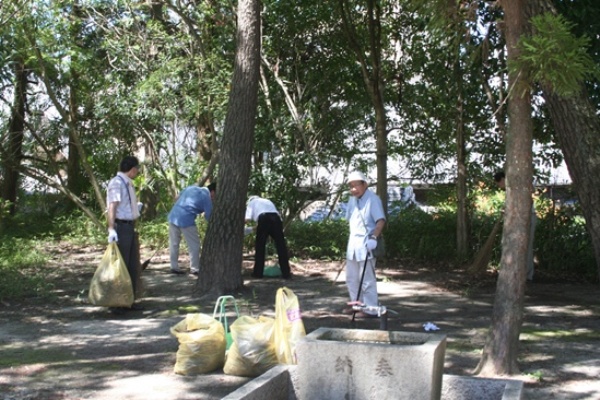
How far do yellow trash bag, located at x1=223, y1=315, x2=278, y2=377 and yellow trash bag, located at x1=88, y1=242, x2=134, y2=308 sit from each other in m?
2.70

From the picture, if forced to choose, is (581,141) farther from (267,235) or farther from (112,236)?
(267,235)

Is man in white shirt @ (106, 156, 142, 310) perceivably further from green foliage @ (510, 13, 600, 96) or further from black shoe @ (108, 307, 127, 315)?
green foliage @ (510, 13, 600, 96)

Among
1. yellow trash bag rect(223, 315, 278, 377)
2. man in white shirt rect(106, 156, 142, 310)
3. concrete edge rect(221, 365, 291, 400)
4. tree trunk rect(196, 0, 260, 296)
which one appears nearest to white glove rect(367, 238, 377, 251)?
tree trunk rect(196, 0, 260, 296)

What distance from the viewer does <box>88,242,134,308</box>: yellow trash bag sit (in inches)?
347

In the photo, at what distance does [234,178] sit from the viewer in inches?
396

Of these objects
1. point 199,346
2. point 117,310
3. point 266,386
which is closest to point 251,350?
point 199,346

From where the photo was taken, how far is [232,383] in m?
6.36

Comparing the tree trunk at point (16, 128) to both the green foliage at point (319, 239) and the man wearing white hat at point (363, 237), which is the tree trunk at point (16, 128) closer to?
the green foliage at point (319, 239)

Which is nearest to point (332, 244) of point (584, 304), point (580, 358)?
point (584, 304)

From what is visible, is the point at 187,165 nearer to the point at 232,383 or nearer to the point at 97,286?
the point at 97,286

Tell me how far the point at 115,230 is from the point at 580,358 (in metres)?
5.29

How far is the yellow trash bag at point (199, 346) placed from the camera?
6.54 metres

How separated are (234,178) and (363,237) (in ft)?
6.90

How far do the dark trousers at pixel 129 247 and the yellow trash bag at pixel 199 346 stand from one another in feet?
9.39
